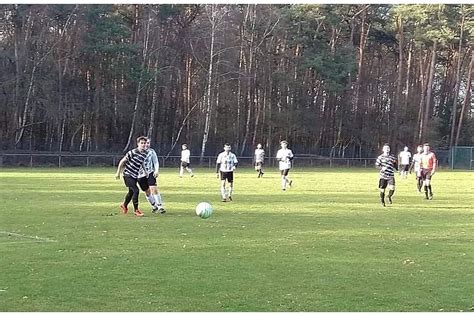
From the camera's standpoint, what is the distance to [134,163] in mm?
17891

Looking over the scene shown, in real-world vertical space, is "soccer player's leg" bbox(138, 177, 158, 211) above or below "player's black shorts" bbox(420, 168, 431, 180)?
below

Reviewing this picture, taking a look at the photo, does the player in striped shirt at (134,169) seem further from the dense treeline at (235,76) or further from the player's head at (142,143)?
the dense treeline at (235,76)

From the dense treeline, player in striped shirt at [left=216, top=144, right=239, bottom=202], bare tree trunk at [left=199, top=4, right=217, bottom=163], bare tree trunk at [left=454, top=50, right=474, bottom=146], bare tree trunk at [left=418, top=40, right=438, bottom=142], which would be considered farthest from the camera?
bare tree trunk at [left=454, top=50, right=474, bottom=146]

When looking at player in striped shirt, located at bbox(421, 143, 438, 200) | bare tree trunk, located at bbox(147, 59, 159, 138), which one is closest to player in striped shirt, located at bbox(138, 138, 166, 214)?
player in striped shirt, located at bbox(421, 143, 438, 200)

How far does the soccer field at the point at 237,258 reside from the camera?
8.35 meters

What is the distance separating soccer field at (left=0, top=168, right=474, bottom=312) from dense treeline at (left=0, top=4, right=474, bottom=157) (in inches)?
1507

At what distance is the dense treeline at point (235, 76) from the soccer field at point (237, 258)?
38.3m

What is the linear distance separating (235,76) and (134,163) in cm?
4555

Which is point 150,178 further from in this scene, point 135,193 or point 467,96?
point 467,96

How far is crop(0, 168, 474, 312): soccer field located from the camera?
835 centimetres

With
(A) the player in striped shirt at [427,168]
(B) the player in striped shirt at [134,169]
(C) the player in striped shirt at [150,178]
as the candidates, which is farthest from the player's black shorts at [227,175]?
(A) the player in striped shirt at [427,168]

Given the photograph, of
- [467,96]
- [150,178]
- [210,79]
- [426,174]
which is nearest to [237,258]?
[150,178]

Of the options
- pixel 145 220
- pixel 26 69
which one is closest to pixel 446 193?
pixel 145 220

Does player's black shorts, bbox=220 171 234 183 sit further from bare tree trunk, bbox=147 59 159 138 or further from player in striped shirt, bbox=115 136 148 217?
bare tree trunk, bbox=147 59 159 138
